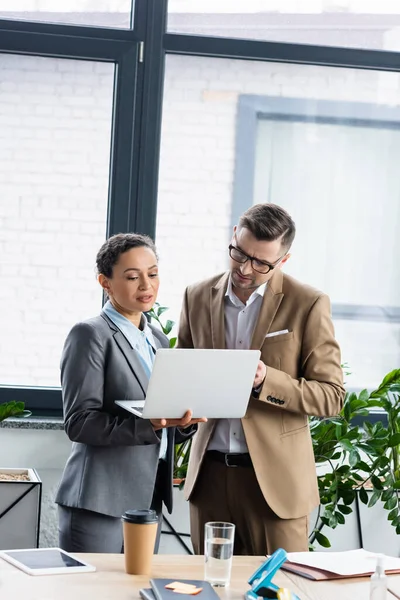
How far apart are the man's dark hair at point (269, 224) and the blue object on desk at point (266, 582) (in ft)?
3.10

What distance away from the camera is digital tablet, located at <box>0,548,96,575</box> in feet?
6.20

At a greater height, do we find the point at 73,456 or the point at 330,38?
the point at 330,38

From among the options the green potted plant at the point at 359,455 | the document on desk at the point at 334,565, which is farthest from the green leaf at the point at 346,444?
the document on desk at the point at 334,565

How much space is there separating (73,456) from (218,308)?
0.61 m

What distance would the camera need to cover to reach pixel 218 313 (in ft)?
8.57

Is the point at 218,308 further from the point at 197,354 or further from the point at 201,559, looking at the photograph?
the point at 201,559

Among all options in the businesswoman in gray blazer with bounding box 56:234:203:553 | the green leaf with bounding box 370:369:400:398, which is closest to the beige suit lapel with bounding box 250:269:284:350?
the businesswoman in gray blazer with bounding box 56:234:203:553

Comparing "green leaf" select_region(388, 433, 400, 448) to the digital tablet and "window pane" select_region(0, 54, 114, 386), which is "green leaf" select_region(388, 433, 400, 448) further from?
the digital tablet

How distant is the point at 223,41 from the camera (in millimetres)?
3900

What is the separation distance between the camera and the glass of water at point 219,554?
1.86m

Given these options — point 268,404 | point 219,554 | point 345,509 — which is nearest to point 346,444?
point 345,509

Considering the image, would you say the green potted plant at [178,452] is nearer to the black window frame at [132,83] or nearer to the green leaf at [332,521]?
the black window frame at [132,83]

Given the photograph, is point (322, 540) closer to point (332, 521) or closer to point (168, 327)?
point (332, 521)

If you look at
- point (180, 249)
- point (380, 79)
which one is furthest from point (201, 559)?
point (380, 79)
